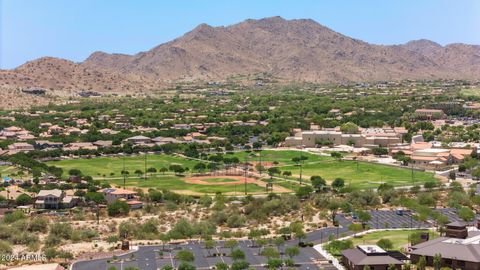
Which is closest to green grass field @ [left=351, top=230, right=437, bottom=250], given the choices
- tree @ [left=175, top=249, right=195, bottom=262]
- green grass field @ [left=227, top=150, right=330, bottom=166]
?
tree @ [left=175, top=249, right=195, bottom=262]

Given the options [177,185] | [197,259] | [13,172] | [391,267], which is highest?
[13,172]

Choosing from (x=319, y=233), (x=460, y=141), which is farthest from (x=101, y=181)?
(x=460, y=141)

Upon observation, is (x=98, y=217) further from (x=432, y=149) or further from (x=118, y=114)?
(x=118, y=114)

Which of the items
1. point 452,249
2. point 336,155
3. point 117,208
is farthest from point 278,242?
point 336,155

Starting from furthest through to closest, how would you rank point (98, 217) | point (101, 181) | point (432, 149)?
point (432, 149), point (101, 181), point (98, 217)

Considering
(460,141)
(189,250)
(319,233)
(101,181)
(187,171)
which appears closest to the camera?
(189,250)

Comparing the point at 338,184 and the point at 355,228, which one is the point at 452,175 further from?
the point at 355,228
